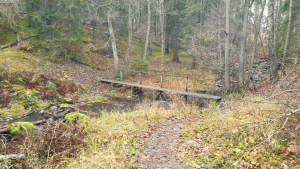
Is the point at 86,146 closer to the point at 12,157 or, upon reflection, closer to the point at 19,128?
the point at 12,157

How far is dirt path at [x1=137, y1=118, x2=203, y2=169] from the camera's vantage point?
366 cm

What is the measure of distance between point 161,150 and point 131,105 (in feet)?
20.1

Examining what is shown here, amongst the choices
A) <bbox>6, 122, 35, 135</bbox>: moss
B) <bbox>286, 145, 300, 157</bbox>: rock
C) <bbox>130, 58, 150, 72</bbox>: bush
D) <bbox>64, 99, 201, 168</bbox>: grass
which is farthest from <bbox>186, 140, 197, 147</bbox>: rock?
<bbox>130, 58, 150, 72</bbox>: bush

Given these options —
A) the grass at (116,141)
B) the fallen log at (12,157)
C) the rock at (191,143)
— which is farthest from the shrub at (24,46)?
the rock at (191,143)

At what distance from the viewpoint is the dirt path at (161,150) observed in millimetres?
3664

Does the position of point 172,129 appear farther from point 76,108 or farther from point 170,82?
point 170,82

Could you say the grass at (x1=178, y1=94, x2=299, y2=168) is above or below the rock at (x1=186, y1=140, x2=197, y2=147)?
above

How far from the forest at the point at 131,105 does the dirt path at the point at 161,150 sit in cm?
2

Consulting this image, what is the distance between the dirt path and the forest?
0.02 metres

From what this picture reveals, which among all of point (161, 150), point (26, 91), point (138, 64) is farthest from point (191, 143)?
point (138, 64)

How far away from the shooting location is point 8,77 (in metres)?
9.32

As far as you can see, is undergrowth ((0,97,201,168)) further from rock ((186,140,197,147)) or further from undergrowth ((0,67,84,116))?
undergrowth ((0,67,84,116))

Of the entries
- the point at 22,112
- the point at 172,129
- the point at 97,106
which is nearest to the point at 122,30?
the point at 97,106

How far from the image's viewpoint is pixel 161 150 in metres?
4.29
